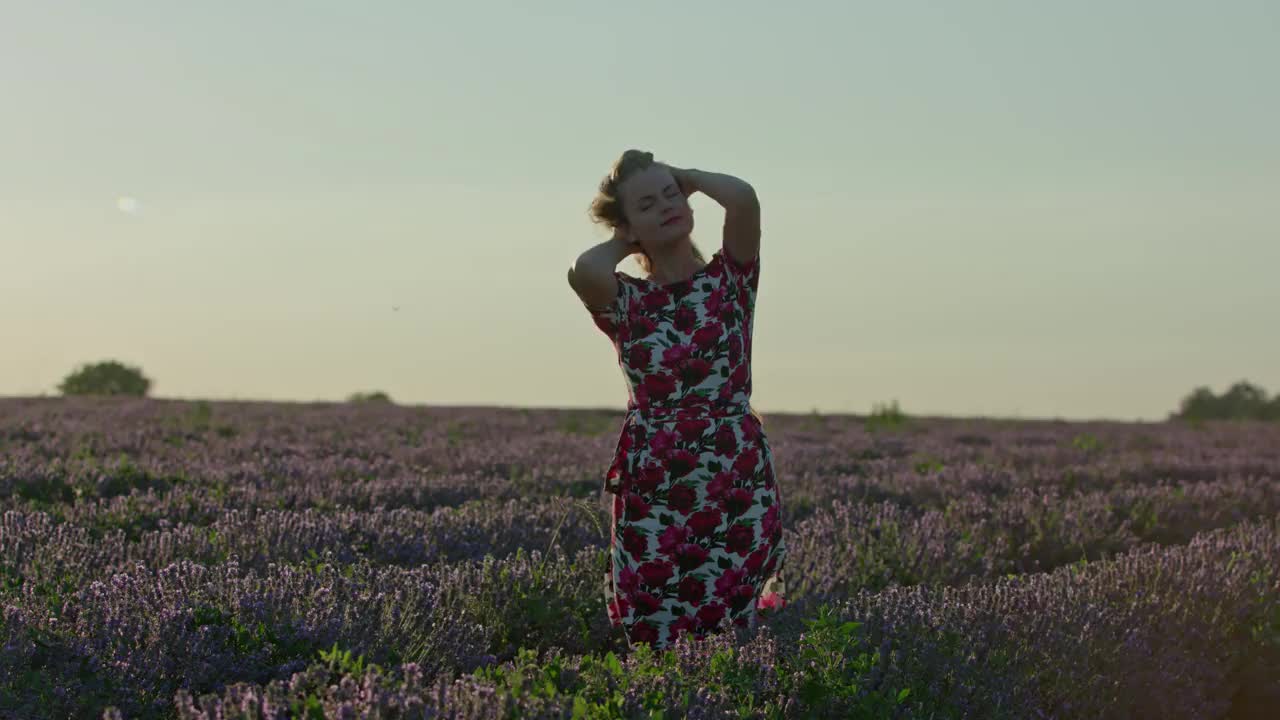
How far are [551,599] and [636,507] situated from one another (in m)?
0.67

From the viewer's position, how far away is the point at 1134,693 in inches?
159

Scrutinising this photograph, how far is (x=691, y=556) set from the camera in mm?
3996

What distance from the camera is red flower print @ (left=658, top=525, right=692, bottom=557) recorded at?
3984 millimetres

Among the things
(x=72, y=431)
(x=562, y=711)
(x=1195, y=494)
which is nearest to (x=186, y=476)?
(x=72, y=431)

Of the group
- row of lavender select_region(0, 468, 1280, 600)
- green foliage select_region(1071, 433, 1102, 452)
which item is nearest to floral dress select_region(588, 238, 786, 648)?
row of lavender select_region(0, 468, 1280, 600)

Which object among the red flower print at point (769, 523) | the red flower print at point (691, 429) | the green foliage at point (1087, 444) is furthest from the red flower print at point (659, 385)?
the green foliage at point (1087, 444)

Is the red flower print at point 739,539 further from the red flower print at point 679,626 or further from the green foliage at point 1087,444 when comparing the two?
the green foliage at point 1087,444

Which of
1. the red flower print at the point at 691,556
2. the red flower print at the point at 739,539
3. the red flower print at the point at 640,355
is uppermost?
the red flower print at the point at 640,355

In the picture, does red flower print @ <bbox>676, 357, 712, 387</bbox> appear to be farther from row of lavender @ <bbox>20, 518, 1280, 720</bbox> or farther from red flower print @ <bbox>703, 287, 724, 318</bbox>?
row of lavender @ <bbox>20, 518, 1280, 720</bbox>

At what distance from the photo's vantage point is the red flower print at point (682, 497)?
12.9 ft

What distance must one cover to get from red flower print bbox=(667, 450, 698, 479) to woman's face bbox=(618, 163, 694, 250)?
717 mm

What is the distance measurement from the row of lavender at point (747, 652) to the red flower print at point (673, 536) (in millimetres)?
Result: 545

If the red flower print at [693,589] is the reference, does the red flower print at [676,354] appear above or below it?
above

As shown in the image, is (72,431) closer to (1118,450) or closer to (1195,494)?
(1195,494)
